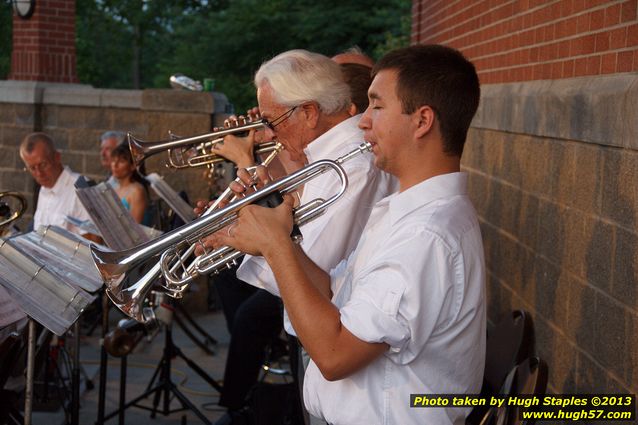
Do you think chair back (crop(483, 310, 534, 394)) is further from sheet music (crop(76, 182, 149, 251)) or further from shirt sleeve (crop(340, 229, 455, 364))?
sheet music (crop(76, 182, 149, 251))

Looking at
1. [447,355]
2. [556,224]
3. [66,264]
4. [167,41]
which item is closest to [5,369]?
[66,264]

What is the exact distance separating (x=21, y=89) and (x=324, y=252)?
22.2ft

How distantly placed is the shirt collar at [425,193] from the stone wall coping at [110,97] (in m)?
6.09

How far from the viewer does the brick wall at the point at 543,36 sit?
121 inches

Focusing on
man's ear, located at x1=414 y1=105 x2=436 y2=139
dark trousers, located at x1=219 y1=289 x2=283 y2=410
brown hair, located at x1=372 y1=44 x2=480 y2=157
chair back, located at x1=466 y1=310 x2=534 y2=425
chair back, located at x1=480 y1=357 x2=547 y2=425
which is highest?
brown hair, located at x1=372 y1=44 x2=480 y2=157

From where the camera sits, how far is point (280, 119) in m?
3.71

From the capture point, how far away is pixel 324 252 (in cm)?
334

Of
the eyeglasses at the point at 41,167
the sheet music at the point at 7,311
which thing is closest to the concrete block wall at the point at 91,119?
the eyeglasses at the point at 41,167

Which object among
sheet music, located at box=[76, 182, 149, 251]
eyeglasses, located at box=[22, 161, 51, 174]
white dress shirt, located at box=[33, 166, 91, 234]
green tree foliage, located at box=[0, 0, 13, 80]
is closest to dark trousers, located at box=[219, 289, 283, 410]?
sheet music, located at box=[76, 182, 149, 251]

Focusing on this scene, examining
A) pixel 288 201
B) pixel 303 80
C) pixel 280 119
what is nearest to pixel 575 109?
pixel 303 80

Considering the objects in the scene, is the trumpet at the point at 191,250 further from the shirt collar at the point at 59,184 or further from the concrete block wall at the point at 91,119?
the concrete block wall at the point at 91,119

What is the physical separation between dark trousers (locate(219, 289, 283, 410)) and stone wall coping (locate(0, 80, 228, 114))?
3.75 meters

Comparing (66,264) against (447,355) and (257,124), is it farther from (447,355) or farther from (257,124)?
(447,355)

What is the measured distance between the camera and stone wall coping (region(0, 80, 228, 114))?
27.4 ft
